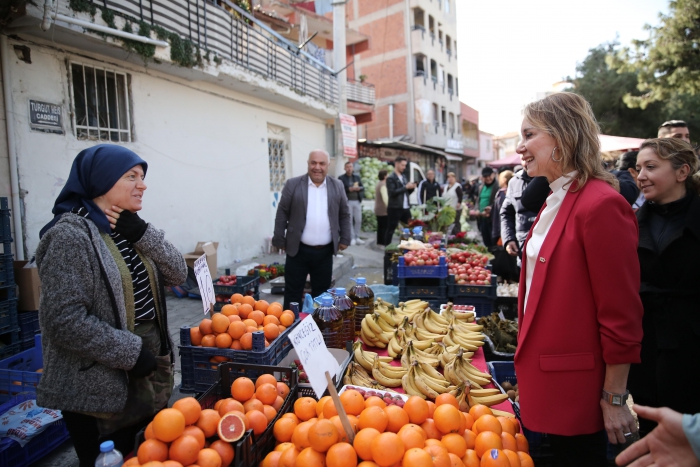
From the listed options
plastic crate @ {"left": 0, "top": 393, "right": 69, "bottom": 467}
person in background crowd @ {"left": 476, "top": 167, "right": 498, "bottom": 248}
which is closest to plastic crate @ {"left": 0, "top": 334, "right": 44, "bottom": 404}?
plastic crate @ {"left": 0, "top": 393, "right": 69, "bottom": 467}

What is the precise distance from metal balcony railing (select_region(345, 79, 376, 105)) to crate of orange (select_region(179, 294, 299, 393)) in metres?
17.5

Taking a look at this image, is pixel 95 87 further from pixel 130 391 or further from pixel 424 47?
pixel 424 47

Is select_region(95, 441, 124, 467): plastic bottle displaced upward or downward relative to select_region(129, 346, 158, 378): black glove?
downward

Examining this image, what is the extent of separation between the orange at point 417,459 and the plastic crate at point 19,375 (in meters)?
2.55

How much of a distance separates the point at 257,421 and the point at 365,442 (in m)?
0.51

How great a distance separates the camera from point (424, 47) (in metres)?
29.2

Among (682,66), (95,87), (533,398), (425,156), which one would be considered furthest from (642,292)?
(425,156)

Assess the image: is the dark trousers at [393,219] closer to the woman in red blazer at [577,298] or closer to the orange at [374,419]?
the woman in red blazer at [577,298]

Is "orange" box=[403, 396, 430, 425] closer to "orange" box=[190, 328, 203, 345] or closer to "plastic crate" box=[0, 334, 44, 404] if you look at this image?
"orange" box=[190, 328, 203, 345]

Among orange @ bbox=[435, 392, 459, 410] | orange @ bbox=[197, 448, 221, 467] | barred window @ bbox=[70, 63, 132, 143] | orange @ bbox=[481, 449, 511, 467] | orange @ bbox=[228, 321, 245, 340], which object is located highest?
barred window @ bbox=[70, 63, 132, 143]

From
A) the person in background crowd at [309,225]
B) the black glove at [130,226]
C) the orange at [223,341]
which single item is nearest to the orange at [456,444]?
the orange at [223,341]

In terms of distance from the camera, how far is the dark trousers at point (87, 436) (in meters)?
2.06

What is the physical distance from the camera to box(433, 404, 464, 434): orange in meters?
1.85

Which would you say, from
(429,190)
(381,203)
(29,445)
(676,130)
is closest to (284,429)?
(29,445)
